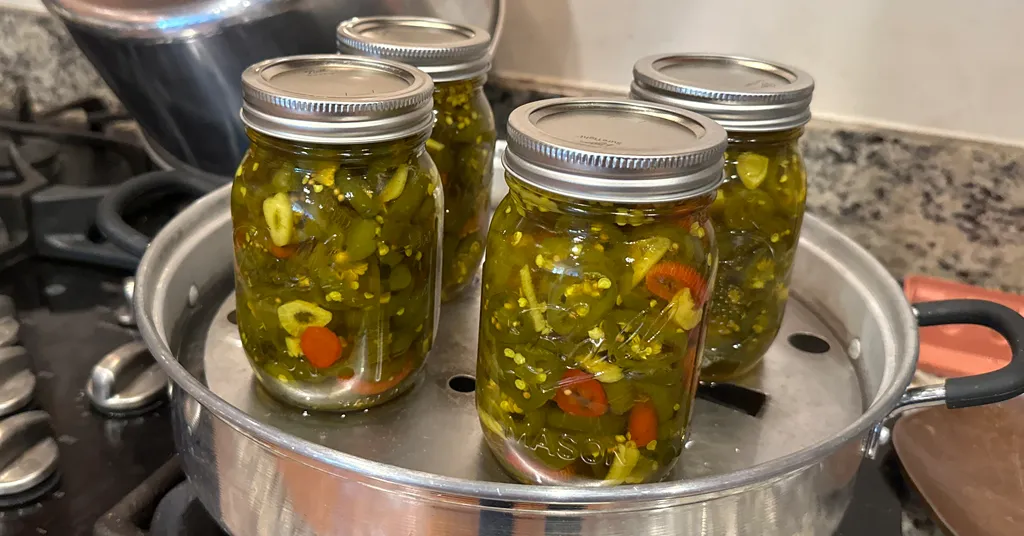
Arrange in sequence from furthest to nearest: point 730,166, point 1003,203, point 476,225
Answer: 1. point 1003,203
2. point 476,225
3. point 730,166

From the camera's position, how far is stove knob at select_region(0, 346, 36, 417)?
1.69 ft

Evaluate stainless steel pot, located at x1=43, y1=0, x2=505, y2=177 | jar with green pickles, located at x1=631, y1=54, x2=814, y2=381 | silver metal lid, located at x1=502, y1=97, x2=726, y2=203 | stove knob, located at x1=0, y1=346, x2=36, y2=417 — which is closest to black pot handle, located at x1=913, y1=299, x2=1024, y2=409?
jar with green pickles, located at x1=631, y1=54, x2=814, y2=381

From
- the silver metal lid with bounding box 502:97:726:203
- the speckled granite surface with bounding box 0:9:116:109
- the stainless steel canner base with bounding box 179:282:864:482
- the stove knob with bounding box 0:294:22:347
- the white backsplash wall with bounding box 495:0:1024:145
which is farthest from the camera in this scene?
the speckled granite surface with bounding box 0:9:116:109

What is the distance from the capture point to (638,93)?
51 cm

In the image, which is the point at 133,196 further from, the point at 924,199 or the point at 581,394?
the point at 924,199

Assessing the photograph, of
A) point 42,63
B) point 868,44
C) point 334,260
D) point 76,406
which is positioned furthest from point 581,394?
point 42,63

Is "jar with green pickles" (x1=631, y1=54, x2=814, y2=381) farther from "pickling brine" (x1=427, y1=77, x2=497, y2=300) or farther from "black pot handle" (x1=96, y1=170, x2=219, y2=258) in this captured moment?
"black pot handle" (x1=96, y1=170, x2=219, y2=258)

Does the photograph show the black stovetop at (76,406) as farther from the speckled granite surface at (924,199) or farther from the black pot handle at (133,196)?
the speckled granite surface at (924,199)

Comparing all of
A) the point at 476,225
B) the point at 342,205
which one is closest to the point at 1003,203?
the point at 476,225

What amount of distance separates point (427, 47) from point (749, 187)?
231 mm

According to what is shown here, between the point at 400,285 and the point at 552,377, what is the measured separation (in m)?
0.12

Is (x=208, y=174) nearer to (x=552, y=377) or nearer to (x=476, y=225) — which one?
(x=476, y=225)

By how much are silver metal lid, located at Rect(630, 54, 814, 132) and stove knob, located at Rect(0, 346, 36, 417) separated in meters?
0.45

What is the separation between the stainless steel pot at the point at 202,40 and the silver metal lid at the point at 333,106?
0.66ft
